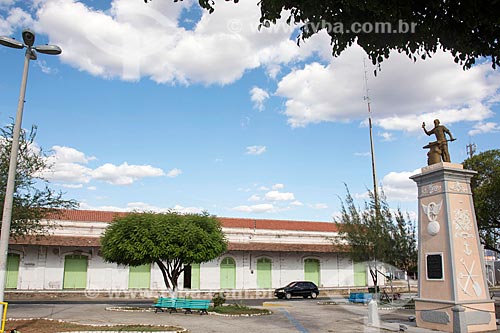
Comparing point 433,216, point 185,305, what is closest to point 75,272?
point 185,305

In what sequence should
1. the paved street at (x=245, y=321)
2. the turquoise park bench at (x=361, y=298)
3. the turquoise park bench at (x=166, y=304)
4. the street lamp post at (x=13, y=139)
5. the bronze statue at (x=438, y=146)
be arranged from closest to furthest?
1. the street lamp post at (x=13, y=139)
2. the paved street at (x=245, y=321)
3. the bronze statue at (x=438, y=146)
4. the turquoise park bench at (x=166, y=304)
5. the turquoise park bench at (x=361, y=298)

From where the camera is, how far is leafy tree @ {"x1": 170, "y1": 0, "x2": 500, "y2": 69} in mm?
6832

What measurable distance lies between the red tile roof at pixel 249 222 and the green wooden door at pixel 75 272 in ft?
10.6

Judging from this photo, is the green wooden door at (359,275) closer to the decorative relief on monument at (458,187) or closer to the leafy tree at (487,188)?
the leafy tree at (487,188)

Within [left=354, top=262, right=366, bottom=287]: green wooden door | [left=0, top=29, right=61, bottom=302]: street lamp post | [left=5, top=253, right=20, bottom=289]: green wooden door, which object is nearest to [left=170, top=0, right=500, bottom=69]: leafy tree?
[left=0, top=29, right=61, bottom=302]: street lamp post

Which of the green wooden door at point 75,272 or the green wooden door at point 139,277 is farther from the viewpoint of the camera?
the green wooden door at point 139,277

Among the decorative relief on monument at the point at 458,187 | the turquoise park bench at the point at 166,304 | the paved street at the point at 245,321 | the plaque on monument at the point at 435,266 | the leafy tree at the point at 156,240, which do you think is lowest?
the paved street at the point at 245,321

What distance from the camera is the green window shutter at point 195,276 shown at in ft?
111

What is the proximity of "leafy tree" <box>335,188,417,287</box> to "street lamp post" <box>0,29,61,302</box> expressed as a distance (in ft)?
61.3

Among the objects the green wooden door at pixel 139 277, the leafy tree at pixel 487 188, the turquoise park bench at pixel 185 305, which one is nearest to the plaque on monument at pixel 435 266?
the turquoise park bench at pixel 185 305

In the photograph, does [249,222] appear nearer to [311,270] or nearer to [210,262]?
[311,270]

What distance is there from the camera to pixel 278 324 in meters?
→ 15.6

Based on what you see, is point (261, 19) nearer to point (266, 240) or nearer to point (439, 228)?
point (439, 228)

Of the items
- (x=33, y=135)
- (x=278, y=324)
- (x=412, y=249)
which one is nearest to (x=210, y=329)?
(x=278, y=324)
